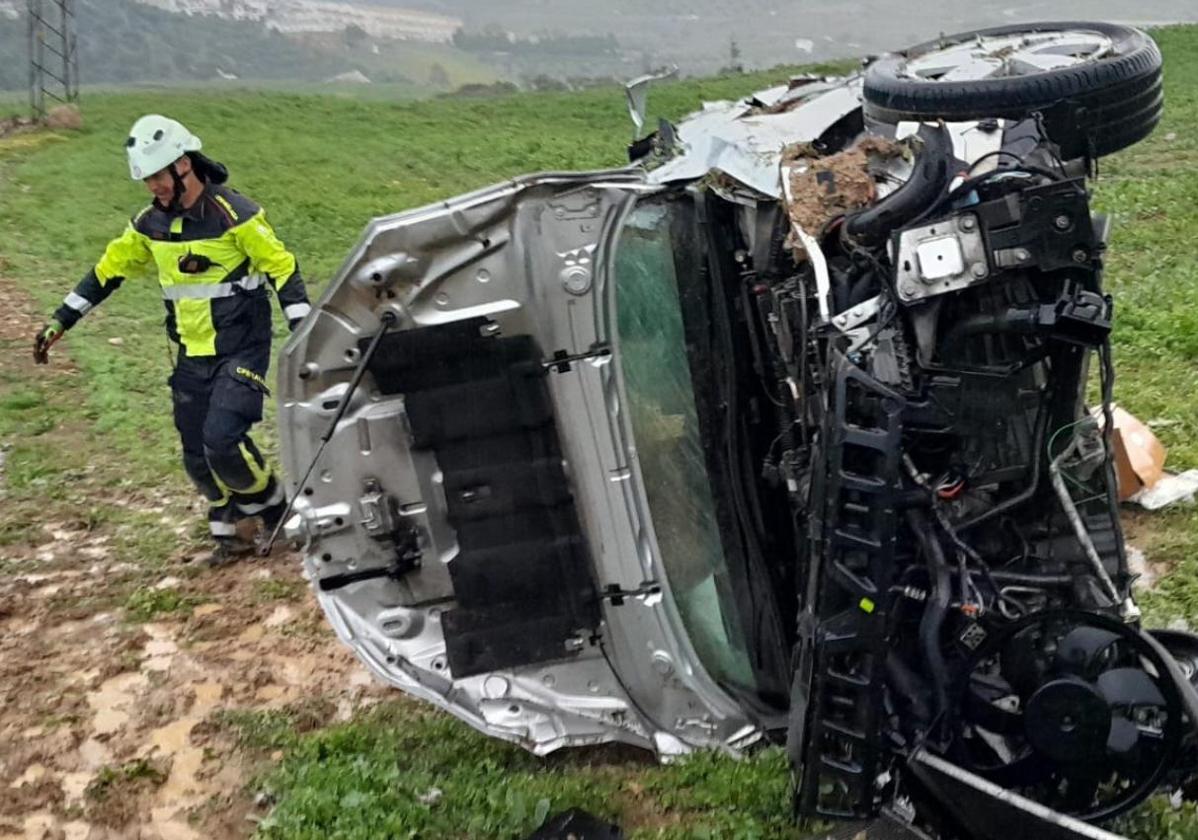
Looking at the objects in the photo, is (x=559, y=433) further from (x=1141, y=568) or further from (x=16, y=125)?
(x=16, y=125)

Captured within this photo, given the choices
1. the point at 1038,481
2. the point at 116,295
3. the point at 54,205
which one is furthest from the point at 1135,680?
the point at 54,205

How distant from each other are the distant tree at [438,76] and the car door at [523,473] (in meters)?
39.2

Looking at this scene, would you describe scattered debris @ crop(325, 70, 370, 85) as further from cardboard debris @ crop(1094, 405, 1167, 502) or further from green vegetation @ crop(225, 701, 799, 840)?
green vegetation @ crop(225, 701, 799, 840)

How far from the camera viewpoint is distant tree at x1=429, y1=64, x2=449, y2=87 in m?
42.4

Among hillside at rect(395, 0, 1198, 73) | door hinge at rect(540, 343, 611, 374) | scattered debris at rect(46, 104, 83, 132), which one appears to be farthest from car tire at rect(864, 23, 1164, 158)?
hillside at rect(395, 0, 1198, 73)

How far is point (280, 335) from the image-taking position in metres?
9.80

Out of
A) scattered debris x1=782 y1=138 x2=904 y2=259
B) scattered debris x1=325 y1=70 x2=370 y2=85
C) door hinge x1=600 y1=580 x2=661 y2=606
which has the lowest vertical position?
scattered debris x1=325 y1=70 x2=370 y2=85

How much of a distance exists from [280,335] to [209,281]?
14.5 ft

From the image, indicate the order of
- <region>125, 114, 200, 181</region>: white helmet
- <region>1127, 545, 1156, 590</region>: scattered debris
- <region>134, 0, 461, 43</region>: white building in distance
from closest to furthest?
<region>1127, 545, 1156, 590</region>: scattered debris < <region>125, 114, 200, 181</region>: white helmet < <region>134, 0, 461, 43</region>: white building in distance

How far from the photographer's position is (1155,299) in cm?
784

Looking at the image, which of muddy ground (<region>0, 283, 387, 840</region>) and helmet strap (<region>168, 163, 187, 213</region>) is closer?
muddy ground (<region>0, 283, 387, 840</region>)

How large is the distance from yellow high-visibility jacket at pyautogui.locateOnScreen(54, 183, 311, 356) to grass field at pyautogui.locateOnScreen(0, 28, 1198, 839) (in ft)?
3.74

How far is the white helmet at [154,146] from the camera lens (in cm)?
525

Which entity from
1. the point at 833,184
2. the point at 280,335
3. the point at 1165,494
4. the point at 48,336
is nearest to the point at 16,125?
the point at 280,335
